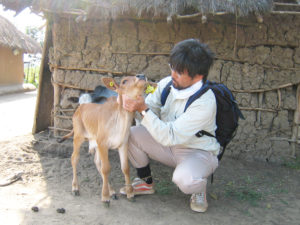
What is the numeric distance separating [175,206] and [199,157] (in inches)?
27.8

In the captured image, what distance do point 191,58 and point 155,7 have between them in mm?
1714

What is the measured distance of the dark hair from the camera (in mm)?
3158

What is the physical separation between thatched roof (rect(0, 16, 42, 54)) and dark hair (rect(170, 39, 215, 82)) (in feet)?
41.1

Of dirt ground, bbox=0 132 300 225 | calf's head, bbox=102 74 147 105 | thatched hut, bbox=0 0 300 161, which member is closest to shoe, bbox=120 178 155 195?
dirt ground, bbox=0 132 300 225

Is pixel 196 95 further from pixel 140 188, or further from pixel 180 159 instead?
Result: pixel 140 188

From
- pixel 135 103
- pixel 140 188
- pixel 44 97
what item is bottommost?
pixel 140 188

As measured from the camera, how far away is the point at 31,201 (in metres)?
3.59

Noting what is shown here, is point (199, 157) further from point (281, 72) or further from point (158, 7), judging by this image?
point (281, 72)

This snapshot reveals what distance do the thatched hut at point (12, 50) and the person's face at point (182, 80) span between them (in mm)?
12443

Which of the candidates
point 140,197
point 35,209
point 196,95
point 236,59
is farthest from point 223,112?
point 35,209

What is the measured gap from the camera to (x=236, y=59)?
518 centimetres

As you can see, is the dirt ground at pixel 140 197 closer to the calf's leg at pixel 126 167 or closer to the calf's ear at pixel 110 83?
the calf's leg at pixel 126 167

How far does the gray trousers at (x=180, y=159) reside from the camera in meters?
3.27

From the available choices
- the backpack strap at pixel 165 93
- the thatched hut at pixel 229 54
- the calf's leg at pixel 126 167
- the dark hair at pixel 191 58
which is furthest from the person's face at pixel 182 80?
the thatched hut at pixel 229 54
